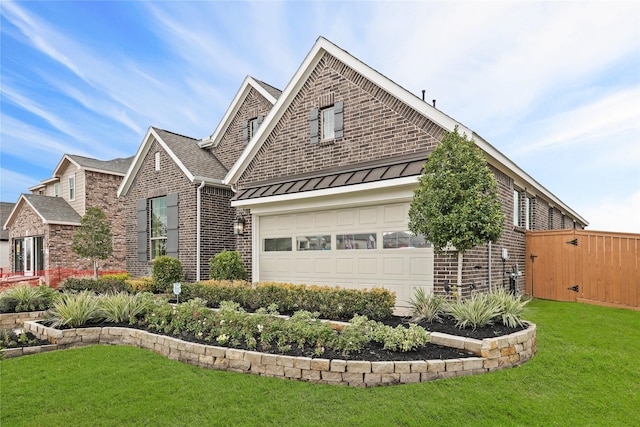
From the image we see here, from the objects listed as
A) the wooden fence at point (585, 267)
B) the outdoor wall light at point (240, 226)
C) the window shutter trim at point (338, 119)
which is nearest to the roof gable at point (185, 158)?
the outdoor wall light at point (240, 226)

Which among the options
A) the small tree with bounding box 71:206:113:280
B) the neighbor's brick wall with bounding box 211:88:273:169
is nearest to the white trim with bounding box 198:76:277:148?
the neighbor's brick wall with bounding box 211:88:273:169

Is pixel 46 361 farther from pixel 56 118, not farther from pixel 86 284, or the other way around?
pixel 56 118

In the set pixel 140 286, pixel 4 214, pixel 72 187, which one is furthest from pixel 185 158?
pixel 4 214

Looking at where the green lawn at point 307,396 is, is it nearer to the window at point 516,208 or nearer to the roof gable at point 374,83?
the roof gable at point 374,83

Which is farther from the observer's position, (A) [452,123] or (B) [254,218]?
(B) [254,218]

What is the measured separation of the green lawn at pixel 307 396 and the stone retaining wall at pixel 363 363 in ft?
0.46

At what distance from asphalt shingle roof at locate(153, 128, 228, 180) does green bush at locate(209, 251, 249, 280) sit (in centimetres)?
348

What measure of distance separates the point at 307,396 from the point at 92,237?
13.4 metres

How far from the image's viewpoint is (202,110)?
17578 mm

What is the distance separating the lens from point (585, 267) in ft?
32.8

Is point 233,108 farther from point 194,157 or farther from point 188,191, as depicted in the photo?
point 188,191

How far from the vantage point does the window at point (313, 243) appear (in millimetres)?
9883

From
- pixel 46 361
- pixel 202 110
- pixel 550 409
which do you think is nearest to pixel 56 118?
pixel 202 110

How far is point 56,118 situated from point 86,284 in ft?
23.0
